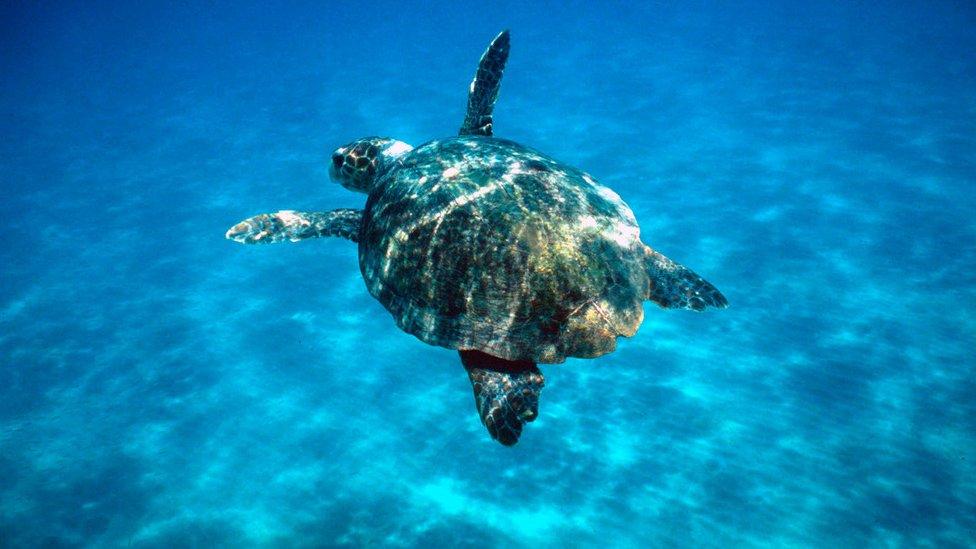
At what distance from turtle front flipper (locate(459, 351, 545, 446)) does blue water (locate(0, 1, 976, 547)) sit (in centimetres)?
436

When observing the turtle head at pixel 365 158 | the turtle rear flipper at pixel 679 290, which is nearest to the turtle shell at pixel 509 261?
the turtle rear flipper at pixel 679 290

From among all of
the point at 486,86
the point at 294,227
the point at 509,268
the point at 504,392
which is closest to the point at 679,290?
the point at 509,268

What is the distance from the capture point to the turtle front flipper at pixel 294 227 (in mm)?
6512

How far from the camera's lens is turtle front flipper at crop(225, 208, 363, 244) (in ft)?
21.4

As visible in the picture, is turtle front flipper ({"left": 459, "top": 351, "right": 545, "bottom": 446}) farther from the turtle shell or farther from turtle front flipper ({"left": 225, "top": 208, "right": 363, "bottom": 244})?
turtle front flipper ({"left": 225, "top": 208, "right": 363, "bottom": 244})

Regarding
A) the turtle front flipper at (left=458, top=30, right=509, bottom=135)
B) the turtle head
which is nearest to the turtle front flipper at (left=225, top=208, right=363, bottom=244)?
the turtle head

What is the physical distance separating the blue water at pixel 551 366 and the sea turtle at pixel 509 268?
4.57 metres

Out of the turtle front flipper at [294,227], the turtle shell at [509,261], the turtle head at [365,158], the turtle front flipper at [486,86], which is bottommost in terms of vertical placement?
the turtle shell at [509,261]

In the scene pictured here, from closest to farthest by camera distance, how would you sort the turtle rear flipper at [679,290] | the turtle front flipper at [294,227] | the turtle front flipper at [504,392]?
the turtle front flipper at [504,392] < the turtle rear flipper at [679,290] < the turtle front flipper at [294,227]

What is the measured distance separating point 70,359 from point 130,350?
1671mm

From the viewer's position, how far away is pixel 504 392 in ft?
15.4

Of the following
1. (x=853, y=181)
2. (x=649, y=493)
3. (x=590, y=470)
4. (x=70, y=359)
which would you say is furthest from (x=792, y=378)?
(x=70, y=359)

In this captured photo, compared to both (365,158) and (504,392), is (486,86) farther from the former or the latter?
(504,392)

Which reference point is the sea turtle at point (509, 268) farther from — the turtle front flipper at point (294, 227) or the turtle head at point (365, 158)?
the turtle head at point (365, 158)
